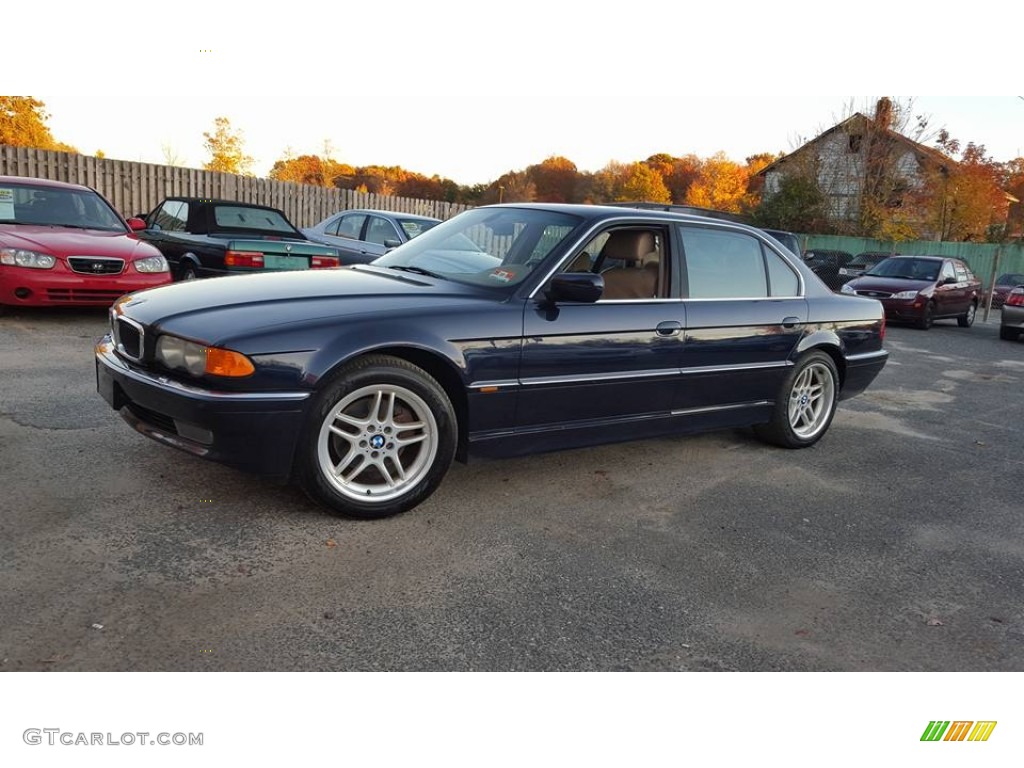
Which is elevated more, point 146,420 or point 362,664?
point 146,420

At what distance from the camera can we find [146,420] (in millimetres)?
3736

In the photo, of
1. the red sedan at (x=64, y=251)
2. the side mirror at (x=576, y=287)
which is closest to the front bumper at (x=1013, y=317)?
the side mirror at (x=576, y=287)

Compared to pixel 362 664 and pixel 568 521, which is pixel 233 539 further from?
pixel 568 521

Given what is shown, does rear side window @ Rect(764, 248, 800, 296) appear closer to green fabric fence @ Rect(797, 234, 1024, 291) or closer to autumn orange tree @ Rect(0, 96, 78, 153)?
green fabric fence @ Rect(797, 234, 1024, 291)

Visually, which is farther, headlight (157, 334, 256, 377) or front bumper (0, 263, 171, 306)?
front bumper (0, 263, 171, 306)

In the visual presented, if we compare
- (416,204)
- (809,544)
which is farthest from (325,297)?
(416,204)

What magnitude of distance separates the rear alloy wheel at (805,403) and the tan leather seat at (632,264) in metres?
1.37

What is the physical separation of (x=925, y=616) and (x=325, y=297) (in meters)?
2.97

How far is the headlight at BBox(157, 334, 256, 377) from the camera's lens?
11.1ft

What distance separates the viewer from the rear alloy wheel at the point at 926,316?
53.4 feet

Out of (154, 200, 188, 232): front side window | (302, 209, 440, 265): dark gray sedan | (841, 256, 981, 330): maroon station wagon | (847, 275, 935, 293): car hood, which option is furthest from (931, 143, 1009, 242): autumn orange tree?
(154, 200, 188, 232): front side window

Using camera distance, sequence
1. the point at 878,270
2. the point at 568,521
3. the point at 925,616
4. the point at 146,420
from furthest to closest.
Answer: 1. the point at 878,270
2. the point at 568,521
3. the point at 146,420
4. the point at 925,616

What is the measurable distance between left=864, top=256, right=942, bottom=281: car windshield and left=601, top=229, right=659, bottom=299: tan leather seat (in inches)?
563

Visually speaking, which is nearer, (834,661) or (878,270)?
(834,661)
